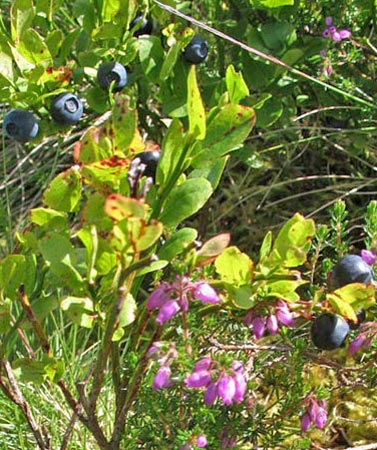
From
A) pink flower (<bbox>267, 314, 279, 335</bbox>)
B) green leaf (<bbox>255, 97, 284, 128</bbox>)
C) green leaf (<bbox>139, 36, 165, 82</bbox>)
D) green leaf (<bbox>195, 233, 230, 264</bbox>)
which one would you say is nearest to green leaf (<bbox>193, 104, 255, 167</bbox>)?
green leaf (<bbox>195, 233, 230, 264</bbox>)

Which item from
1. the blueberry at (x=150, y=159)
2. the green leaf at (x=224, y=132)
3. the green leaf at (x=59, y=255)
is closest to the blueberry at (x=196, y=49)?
the blueberry at (x=150, y=159)

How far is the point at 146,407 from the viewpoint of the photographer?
1.23 metres

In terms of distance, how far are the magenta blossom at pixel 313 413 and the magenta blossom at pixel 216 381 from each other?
19cm

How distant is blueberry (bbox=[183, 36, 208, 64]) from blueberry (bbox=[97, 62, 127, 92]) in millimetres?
175

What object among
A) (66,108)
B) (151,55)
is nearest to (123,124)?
(66,108)

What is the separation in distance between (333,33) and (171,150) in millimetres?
931

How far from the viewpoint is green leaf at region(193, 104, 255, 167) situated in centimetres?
101

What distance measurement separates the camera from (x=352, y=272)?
1.10 m

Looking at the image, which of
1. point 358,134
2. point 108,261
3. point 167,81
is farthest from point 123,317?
point 358,134

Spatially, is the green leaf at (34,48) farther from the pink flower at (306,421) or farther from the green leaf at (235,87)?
the pink flower at (306,421)

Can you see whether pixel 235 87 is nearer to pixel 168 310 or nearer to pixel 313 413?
pixel 168 310

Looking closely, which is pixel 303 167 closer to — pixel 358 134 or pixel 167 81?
pixel 358 134

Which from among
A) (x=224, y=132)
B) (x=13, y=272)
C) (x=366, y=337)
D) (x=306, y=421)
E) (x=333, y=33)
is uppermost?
(x=224, y=132)

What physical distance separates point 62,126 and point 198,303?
1.93ft
